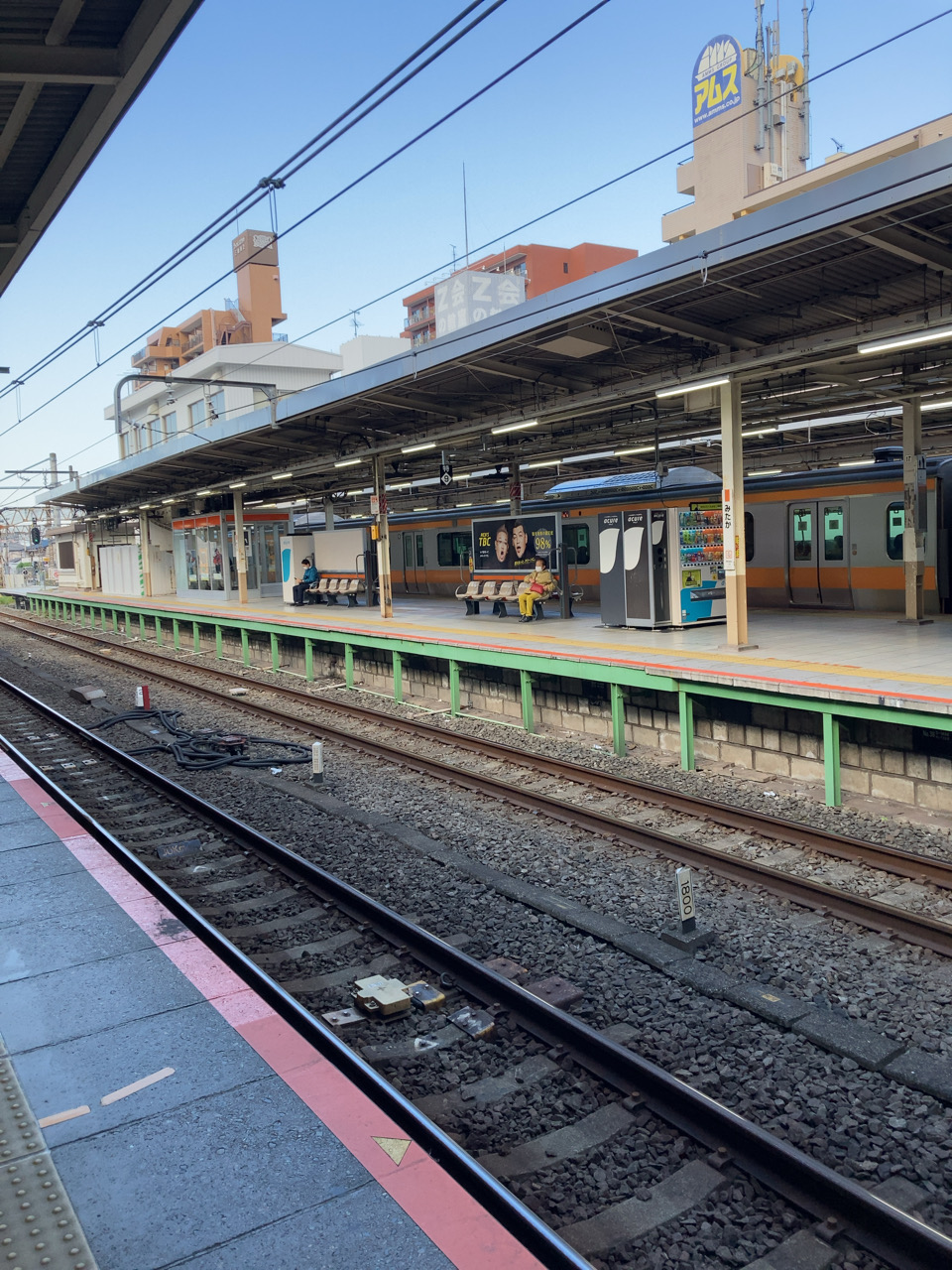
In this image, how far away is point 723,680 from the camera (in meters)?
9.29

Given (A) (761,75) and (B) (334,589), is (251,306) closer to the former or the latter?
(A) (761,75)

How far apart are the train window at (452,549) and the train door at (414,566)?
1.00 metres

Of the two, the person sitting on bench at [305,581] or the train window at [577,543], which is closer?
the train window at [577,543]

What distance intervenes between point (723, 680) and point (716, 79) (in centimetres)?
5235

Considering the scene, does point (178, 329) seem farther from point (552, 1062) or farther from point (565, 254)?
point (552, 1062)

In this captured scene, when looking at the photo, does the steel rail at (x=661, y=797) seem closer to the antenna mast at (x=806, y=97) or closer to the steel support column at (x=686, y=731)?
the steel support column at (x=686, y=731)

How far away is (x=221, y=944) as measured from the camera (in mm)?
5148

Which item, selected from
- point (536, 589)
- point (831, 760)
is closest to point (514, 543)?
point (536, 589)

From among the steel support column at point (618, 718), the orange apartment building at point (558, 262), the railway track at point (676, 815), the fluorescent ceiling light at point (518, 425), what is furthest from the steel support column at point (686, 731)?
the orange apartment building at point (558, 262)

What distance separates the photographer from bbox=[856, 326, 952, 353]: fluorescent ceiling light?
28.6ft

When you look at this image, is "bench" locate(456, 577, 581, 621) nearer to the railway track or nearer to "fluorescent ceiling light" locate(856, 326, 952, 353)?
the railway track

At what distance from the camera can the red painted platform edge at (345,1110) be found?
2.69m

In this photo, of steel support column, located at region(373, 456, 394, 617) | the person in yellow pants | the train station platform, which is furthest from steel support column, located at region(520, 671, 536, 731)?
steel support column, located at region(373, 456, 394, 617)

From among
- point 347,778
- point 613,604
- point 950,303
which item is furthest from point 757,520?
point 347,778
